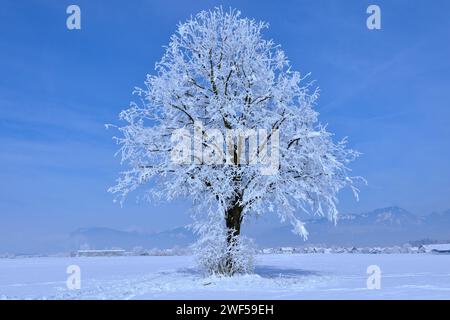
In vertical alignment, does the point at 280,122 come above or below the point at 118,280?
above

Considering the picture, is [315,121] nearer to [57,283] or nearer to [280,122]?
[280,122]

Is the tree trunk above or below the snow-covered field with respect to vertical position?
above

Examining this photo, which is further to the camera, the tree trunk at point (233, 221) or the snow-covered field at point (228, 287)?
the tree trunk at point (233, 221)

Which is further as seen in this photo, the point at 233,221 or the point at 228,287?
the point at 233,221

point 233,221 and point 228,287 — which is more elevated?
point 233,221

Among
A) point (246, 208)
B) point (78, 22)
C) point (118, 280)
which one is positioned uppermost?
point (78, 22)

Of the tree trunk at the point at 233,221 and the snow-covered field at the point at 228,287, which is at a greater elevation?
the tree trunk at the point at 233,221

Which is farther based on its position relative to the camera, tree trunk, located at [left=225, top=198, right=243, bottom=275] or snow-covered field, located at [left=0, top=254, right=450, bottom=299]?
tree trunk, located at [left=225, top=198, right=243, bottom=275]

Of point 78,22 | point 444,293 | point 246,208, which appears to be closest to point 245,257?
point 246,208
